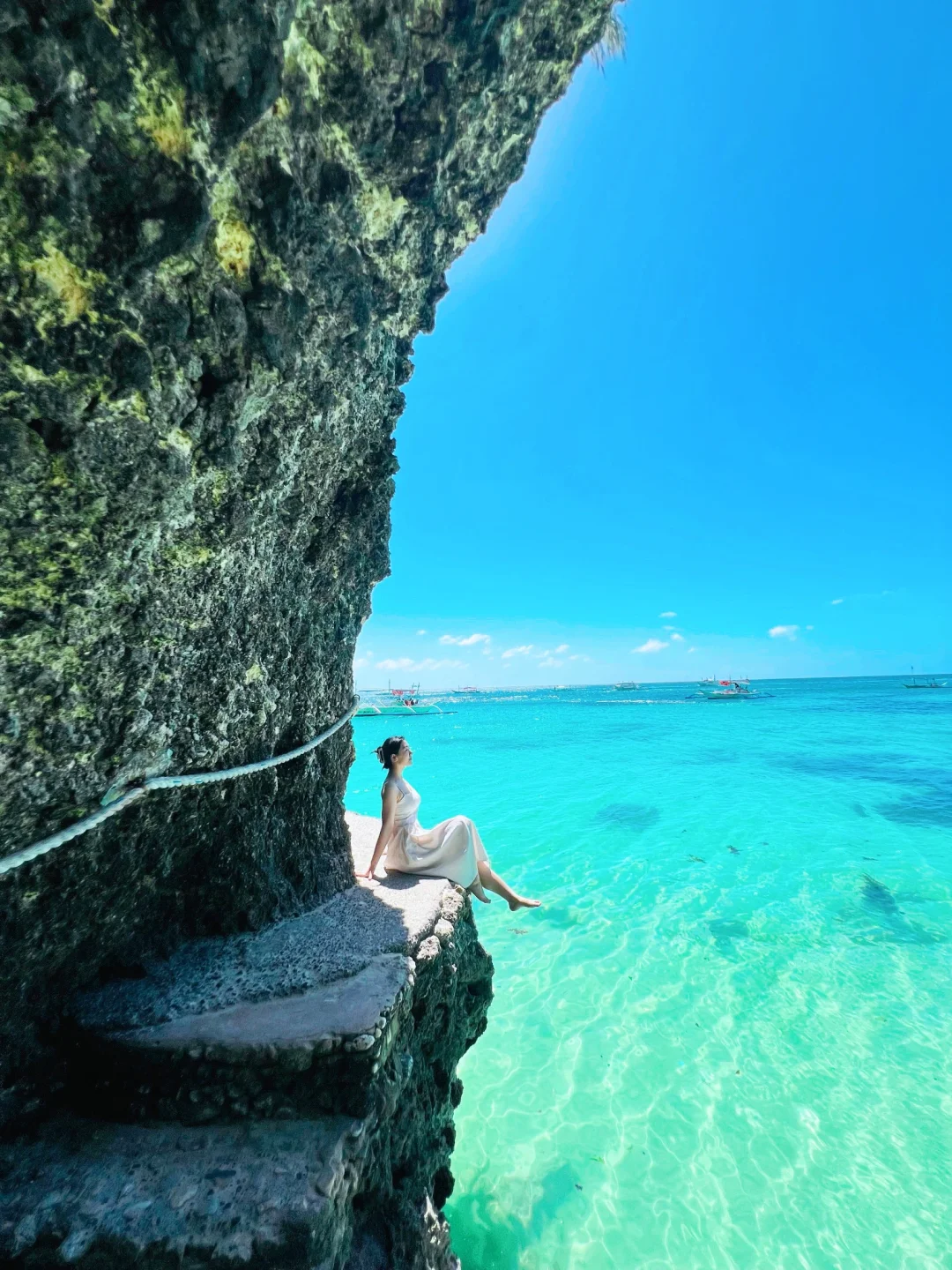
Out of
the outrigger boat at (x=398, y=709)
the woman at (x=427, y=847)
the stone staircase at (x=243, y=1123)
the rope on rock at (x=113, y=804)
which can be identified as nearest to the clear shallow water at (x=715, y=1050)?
the stone staircase at (x=243, y=1123)

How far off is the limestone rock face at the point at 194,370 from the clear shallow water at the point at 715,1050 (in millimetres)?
4053

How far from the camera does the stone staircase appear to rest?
1950 mm

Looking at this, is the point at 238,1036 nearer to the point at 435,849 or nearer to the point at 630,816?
the point at 435,849

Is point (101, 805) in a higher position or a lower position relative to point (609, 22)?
lower

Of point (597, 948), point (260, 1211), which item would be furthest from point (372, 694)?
point (260, 1211)

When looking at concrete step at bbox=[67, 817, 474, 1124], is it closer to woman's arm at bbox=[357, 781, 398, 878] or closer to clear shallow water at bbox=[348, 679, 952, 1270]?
woman's arm at bbox=[357, 781, 398, 878]

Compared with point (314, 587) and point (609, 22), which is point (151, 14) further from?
point (609, 22)

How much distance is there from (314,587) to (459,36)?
3234 mm

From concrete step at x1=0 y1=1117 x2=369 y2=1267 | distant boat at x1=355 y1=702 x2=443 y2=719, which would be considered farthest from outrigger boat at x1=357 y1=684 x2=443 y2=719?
concrete step at x1=0 y1=1117 x2=369 y2=1267

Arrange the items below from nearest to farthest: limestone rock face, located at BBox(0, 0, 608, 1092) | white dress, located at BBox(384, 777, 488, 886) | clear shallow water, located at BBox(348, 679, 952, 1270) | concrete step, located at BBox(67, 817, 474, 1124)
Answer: limestone rock face, located at BBox(0, 0, 608, 1092) < concrete step, located at BBox(67, 817, 474, 1124) < clear shallow water, located at BBox(348, 679, 952, 1270) < white dress, located at BBox(384, 777, 488, 886)

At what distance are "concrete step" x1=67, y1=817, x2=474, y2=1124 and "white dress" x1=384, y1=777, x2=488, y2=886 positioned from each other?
1603mm

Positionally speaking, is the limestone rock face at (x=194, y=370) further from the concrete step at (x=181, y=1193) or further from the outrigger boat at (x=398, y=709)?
the outrigger boat at (x=398, y=709)

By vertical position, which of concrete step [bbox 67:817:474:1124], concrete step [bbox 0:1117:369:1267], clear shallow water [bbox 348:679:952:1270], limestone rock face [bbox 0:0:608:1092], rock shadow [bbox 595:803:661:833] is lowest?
clear shallow water [bbox 348:679:952:1270]

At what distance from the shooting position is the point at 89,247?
1681 mm
